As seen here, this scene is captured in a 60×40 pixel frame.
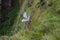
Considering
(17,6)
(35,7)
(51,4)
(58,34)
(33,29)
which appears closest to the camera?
(58,34)

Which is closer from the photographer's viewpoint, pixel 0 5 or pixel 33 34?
pixel 33 34

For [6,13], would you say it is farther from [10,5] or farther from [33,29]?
[33,29]

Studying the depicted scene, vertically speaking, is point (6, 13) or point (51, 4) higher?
point (51, 4)

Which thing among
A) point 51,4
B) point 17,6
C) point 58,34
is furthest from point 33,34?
point 17,6

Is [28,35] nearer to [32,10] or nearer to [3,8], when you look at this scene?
[32,10]

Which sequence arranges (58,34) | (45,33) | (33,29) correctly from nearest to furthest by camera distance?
(58,34)
(45,33)
(33,29)

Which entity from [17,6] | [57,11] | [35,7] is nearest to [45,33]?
[57,11]

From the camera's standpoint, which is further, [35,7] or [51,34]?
[35,7]

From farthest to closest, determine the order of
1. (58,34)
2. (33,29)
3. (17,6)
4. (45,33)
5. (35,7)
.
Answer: (17,6), (35,7), (33,29), (45,33), (58,34)

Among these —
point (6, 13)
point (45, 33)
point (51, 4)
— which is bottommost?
point (6, 13)
